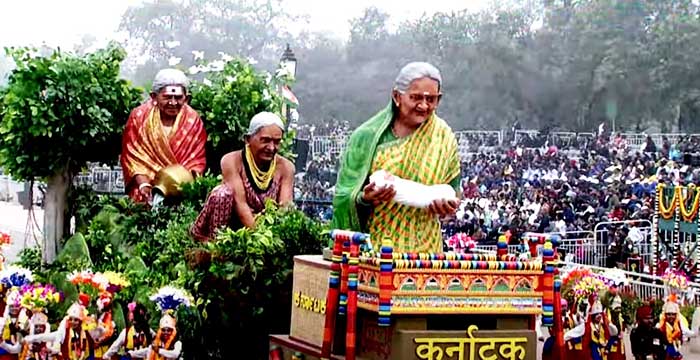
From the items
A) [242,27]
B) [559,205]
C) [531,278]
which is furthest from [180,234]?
[242,27]

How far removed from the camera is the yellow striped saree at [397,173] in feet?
25.6

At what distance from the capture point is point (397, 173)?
311 inches

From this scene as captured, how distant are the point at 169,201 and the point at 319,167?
16018 mm

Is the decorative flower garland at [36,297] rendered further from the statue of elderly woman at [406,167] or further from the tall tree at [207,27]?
the tall tree at [207,27]

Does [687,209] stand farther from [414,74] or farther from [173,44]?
[414,74]

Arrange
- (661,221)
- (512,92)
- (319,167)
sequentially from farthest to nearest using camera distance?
(512,92)
(319,167)
(661,221)

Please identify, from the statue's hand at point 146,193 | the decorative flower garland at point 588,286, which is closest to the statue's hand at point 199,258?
the statue's hand at point 146,193

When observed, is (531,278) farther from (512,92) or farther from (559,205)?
(512,92)

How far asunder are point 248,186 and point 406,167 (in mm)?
2710

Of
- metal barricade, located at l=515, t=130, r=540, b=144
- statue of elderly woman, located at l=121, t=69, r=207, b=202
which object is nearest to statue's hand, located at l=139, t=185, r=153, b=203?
statue of elderly woman, located at l=121, t=69, r=207, b=202

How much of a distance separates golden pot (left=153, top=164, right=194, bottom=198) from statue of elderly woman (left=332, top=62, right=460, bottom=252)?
168 inches

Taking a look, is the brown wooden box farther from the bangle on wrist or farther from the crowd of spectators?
the crowd of spectators

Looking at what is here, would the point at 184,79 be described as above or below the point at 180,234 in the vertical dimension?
above

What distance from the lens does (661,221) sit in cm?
1897
